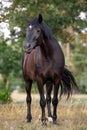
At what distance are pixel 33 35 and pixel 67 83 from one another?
2.44m

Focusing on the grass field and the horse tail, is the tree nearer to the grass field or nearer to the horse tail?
the grass field

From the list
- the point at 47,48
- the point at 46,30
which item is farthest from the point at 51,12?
the point at 46,30

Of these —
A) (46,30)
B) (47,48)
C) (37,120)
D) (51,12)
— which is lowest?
(37,120)

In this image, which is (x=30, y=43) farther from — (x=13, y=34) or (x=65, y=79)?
(x=13, y=34)

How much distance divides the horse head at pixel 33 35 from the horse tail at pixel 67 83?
2013 mm

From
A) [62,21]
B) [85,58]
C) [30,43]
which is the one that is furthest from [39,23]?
[85,58]

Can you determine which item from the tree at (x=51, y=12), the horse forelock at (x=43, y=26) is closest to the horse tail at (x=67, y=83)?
the horse forelock at (x=43, y=26)

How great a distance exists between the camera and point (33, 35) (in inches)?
318

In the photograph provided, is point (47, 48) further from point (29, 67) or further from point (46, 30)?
point (29, 67)

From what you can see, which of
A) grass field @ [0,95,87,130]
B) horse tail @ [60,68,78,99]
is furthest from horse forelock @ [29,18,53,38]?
grass field @ [0,95,87,130]

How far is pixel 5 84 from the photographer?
3116cm

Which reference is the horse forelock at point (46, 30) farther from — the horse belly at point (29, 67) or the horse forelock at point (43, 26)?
the horse belly at point (29, 67)

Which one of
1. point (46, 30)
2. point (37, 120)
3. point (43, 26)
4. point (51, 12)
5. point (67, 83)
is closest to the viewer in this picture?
point (43, 26)

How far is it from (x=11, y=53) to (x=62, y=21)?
24.0 ft
